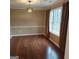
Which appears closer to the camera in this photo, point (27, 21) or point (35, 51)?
point (35, 51)

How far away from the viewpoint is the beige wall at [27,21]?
10.4m

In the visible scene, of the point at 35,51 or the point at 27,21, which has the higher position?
the point at 27,21

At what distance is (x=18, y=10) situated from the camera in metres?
10.5

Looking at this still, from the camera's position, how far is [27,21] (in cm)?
1083

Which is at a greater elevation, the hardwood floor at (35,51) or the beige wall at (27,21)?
the beige wall at (27,21)

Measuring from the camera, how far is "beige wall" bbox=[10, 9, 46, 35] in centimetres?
1042

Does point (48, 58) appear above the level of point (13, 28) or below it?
below

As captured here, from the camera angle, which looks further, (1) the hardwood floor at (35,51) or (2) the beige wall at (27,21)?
(2) the beige wall at (27,21)
